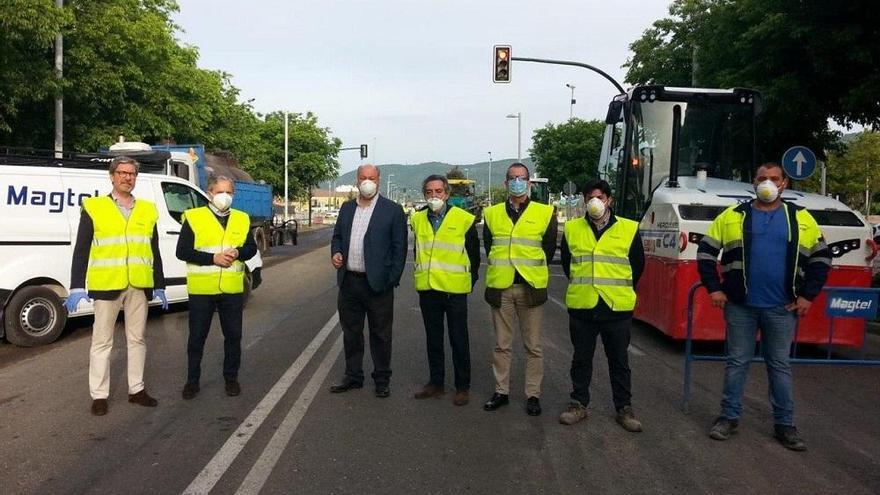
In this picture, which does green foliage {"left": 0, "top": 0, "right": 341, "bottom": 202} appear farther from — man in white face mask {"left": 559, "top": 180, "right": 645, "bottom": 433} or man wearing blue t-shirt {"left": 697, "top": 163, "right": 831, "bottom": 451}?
man wearing blue t-shirt {"left": 697, "top": 163, "right": 831, "bottom": 451}

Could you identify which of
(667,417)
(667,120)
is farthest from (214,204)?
(667,120)

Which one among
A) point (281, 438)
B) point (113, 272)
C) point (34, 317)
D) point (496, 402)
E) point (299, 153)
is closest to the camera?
point (281, 438)

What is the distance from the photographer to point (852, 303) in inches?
261

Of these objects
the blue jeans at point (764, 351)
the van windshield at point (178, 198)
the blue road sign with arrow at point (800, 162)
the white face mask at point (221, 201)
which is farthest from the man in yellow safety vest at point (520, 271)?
the blue road sign with arrow at point (800, 162)

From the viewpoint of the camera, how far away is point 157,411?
585cm

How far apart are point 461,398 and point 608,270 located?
163cm

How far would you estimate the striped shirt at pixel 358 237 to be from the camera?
6.37 m

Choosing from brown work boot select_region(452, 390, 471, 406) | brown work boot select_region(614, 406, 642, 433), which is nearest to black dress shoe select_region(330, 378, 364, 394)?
brown work boot select_region(452, 390, 471, 406)

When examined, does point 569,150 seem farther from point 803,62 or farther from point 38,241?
point 38,241

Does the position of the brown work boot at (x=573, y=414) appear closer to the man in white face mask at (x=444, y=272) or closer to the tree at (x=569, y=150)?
the man in white face mask at (x=444, y=272)

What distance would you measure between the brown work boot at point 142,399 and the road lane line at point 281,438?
1135mm

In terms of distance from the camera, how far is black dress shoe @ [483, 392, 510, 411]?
5938 mm

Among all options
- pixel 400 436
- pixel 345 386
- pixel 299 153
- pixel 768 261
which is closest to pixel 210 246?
pixel 345 386

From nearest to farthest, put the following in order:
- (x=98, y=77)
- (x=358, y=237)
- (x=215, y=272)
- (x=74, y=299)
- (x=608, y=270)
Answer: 1. (x=608, y=270)
2. (x=74, y=299)
3. (x=215, y=272)
4. (x=358, y=237)
5. (x=98, y=77)
